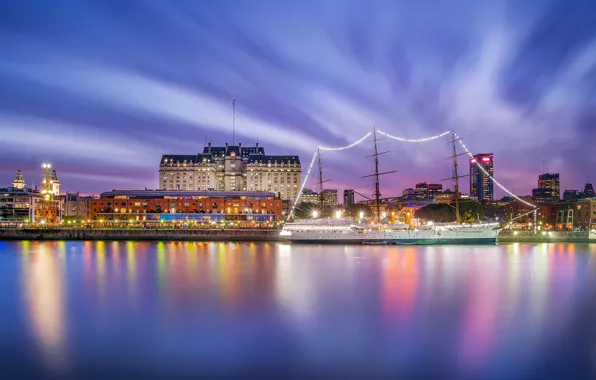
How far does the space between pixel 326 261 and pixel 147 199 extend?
61.4 metres

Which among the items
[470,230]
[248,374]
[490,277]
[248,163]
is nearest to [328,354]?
[248,374]

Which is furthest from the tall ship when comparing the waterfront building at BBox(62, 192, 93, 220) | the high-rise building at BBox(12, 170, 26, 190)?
the waterfront building at BBox(62, 192, 93, 220)

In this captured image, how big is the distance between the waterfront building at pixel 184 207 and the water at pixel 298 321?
52546 millimetres

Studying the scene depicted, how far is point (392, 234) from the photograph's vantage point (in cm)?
6631

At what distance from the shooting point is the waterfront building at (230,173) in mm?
129875

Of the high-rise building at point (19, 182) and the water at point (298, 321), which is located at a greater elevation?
the high-rise building at point (19, 182)

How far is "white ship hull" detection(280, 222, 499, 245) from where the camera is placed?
65812 millimetres

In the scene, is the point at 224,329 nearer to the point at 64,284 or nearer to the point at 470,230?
the point at 64,284

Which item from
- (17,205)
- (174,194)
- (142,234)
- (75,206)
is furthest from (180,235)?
(75,206)

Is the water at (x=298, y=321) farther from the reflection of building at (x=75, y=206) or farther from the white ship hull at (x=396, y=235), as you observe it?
the reflection of building at (x=75, y=206)

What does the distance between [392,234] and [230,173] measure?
238 feet

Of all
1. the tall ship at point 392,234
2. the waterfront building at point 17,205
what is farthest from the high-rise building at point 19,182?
the tall ship at point 392,234

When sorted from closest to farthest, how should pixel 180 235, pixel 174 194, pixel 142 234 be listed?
pixel 180 235 < pixel 142 234 < pixel 174 194

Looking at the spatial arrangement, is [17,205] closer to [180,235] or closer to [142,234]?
[142,234]
